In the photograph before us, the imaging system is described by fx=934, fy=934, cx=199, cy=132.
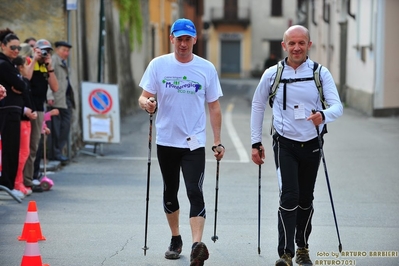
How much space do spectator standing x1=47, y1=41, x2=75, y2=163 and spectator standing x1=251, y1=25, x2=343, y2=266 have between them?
24.3 ft

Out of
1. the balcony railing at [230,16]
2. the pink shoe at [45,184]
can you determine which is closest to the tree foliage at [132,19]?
the pink shoe at [45,184]

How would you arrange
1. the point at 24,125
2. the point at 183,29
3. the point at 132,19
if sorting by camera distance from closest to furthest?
the point at 183,29, the point at 24,125, the point at 132,19

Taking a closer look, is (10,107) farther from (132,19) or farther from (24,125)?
(132,19)

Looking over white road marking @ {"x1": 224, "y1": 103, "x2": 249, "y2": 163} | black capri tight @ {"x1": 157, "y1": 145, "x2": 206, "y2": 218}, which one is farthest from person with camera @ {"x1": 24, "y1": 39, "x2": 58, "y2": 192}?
white road marking @ {"x1": 224, "y1": 103, "x2": 249, "y2": 163}

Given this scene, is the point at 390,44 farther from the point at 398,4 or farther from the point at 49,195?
the point at 49,195

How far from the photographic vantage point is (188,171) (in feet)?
25.0

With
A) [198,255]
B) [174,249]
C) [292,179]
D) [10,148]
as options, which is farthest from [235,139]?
[198,255]

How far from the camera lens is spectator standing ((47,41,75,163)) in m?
14.4

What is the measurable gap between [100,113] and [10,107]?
18.0 feet

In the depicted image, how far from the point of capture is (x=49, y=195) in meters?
11.7

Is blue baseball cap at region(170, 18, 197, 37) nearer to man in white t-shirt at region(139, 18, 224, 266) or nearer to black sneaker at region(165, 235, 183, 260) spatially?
man in white t-shirt at region(139, 18, 224, 266)

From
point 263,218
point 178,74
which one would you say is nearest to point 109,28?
point 263,218

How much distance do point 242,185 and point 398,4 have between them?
14.4 m

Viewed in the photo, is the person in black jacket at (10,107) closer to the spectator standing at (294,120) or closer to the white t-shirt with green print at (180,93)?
the white t-shirt with green print at (180,93)
